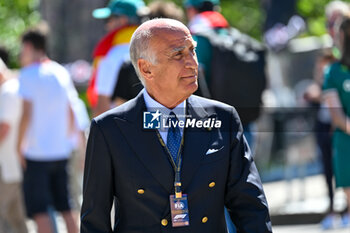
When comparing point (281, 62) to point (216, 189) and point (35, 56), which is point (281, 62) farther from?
point (216, 189)

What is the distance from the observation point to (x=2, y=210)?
24.3 ft

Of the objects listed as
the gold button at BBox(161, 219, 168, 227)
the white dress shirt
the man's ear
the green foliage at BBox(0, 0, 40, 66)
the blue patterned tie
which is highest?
the man's ear

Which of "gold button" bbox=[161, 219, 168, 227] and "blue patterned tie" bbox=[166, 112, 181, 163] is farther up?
"blue patterned tie" bbox=[166, 112, 181, 163]

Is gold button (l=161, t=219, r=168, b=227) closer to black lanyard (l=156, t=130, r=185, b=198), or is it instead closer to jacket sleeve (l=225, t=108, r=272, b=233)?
black lanyard (l=156, t=130, r=185, b=198)

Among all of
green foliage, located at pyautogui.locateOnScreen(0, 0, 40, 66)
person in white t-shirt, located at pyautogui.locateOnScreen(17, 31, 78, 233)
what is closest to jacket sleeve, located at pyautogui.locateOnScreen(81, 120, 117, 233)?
person in white t-shirt, located at pyautogui.locateOnScreen(17, 31, 78, 233)

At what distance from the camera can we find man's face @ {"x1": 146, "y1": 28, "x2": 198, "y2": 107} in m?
3.64

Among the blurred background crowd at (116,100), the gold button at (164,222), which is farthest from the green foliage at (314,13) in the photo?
the gold button at (164,222)

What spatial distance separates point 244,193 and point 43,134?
3.99 metres

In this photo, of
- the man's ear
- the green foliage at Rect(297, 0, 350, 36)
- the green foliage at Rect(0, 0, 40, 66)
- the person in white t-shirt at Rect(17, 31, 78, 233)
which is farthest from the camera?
the green foliage at Rect(0, 0, 40, 66)

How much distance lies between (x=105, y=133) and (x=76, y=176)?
6.69m

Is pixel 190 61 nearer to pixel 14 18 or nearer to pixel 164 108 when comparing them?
pixel 164 108

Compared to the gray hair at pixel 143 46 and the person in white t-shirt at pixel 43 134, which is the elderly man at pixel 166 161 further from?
the person in white t-shirt at pixel 43 134

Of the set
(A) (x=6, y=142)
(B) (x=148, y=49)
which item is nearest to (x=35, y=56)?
(A) (x=6, y=142)

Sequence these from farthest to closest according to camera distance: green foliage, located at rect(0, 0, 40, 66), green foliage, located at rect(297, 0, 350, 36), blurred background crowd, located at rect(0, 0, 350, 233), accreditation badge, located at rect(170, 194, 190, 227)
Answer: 1. green foliage, located at rect(0, 0, 40, 66)
2. green foliage, located at rect(297, 0, 350, 36)
3. blurred background crowd, located at rect(0, 0, 350, 233)
4. accreditation badge, located at rect(170, 194, 190, 227)
